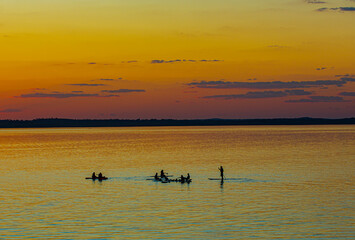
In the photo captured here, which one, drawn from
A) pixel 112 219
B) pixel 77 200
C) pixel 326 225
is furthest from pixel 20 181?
pixel 326 225

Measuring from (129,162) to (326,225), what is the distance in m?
58.2

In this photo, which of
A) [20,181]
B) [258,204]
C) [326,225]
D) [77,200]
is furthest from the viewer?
[20,181]

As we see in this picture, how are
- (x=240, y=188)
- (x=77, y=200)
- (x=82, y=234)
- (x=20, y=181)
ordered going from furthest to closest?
1. (x=20, y=181)
2. (x=240, y=188)
3. (x=77, y=200)
4. (x=82, y=234)

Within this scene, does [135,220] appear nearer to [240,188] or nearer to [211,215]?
[211,215]

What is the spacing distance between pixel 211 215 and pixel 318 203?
10.2m

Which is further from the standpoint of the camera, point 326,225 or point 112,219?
point 112,219

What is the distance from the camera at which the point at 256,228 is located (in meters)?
35.6

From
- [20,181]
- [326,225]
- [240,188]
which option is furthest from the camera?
[20,181]

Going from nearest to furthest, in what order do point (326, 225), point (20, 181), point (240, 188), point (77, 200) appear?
point (326, 225)
point (77, 200)
point (240, 188)
point (20, 181)

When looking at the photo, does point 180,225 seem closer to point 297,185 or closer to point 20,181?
point 297,185

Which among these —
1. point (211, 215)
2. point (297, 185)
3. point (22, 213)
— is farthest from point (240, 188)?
point (22, 213)

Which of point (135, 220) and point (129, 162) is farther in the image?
point (129, 162)

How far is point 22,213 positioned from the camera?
41.4 metres

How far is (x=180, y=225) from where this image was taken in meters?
36.8
